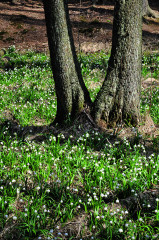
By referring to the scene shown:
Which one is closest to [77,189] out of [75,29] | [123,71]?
→ [123,71]

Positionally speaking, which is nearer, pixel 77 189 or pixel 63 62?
pixel 77 189

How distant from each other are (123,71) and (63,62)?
1.08 meters

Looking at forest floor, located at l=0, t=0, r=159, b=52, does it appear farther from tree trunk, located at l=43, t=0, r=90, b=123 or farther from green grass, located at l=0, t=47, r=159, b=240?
green grass, located at l=0, t=47, r=159, b=240

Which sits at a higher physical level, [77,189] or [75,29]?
[75,29]

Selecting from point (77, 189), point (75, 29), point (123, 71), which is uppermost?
point (75, 29)

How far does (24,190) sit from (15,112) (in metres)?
2.58

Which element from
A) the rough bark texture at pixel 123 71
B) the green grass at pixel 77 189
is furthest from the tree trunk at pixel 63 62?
the green grass at pixel 77 189

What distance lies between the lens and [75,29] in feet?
42.5

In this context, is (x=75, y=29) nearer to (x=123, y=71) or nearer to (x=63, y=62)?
→ (x=63, y=62)

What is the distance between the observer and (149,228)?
281 cm

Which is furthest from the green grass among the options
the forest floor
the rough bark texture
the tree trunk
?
the forest floor

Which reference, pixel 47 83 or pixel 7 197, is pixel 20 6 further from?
pixel 7 197

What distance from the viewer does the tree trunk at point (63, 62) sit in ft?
13.8

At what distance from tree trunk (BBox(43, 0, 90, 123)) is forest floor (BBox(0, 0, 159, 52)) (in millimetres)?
4783
